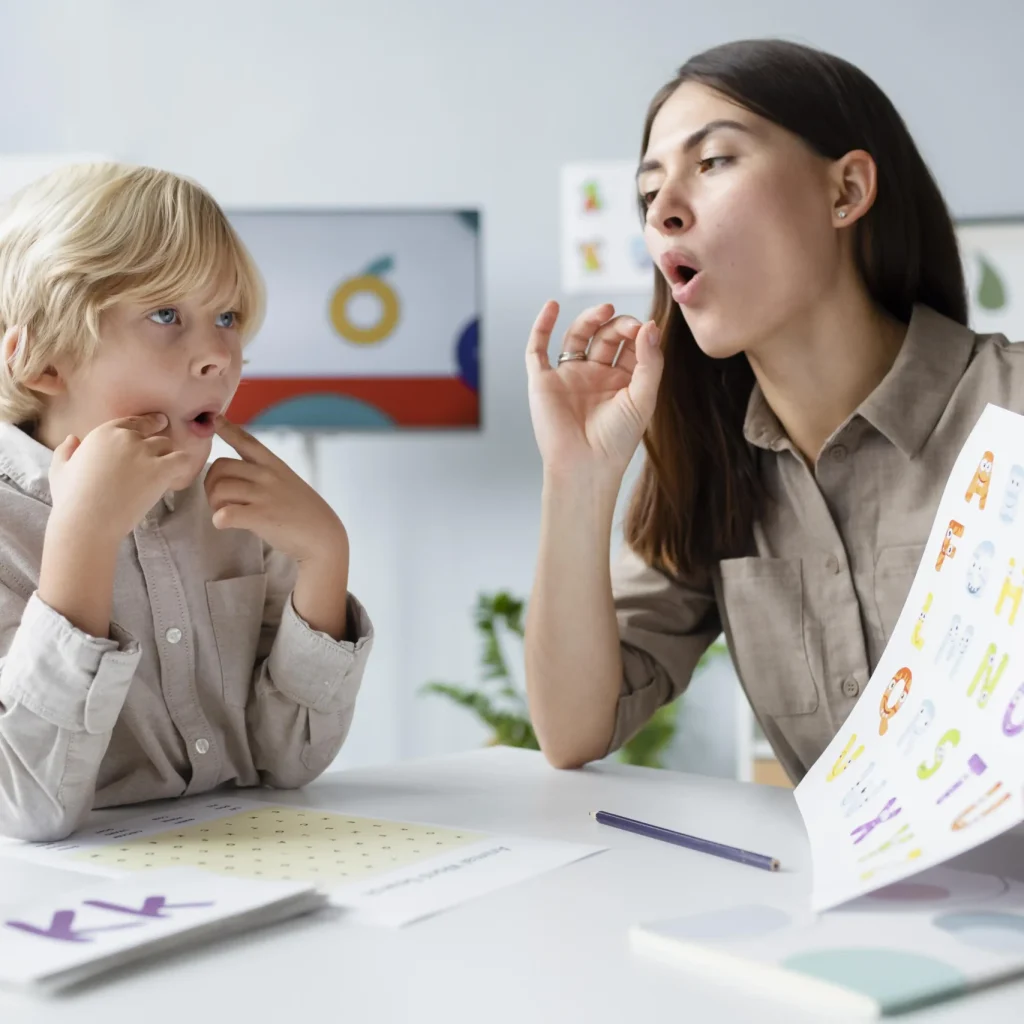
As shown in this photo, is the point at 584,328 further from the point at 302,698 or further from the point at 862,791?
the point at 862,791

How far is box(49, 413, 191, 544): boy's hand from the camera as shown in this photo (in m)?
0.86

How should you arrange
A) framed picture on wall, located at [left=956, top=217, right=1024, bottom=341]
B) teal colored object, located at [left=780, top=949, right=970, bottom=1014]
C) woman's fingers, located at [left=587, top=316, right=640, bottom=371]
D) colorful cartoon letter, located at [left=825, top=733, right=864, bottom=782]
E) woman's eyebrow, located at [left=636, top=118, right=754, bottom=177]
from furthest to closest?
framed picture on wall, located at [left=956, top=217, right=1024, bottom=341], woman's fingers, located at [left=587, top=316, right=640, bottom=371], woman's eyebrow, located at [left=636, top=118, right=754, bottom=177], colorful cartoon letter, located at [left=825, top=733, right=864, bottom=782], teal colored object, located at [left=780, top=949, right=970, bottom=1014]

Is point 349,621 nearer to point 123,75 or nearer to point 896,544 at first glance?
point 896,544

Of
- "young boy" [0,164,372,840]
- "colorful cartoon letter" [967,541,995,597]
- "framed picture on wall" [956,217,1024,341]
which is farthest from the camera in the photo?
"framed picture on wall" [956,217,1024,341]

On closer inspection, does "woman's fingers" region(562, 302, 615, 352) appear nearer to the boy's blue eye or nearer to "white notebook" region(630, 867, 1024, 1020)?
the boy's blue eye

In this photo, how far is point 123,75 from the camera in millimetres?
3135

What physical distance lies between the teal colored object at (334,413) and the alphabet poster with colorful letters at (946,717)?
2036 mm

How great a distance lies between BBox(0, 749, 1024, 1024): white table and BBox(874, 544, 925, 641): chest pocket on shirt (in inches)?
12.5

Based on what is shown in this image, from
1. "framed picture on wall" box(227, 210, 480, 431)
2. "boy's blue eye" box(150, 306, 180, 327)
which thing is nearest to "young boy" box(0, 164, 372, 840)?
"boy's blue eye" box(150, 306, 180, 327)

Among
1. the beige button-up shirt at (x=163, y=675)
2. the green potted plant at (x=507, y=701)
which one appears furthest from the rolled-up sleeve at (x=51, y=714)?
the green potted plant at (x=507, y=701)

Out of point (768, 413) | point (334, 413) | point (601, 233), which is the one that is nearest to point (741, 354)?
point (768, 413)

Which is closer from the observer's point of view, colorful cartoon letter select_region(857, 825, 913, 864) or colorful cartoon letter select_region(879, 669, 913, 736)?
colorful cartoon letter select_region(857, 825, 913, 864)

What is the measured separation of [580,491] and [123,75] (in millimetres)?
2485

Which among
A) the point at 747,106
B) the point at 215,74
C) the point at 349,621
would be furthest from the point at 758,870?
the point at 215,74
